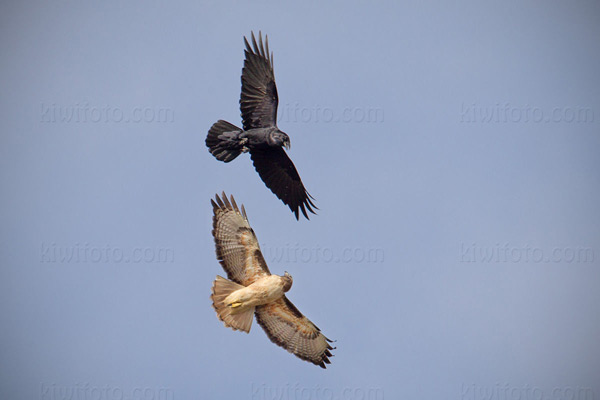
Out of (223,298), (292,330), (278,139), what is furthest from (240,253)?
(278,139)

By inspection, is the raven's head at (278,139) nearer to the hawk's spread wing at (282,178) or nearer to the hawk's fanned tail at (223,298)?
the hawk's spread wing at (282,178)

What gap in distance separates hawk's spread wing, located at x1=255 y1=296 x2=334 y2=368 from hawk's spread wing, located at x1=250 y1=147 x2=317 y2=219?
2.46 metres

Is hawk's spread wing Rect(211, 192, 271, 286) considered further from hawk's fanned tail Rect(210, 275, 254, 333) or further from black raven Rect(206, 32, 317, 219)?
A: black raven Rect(206, 32, 317, 219)

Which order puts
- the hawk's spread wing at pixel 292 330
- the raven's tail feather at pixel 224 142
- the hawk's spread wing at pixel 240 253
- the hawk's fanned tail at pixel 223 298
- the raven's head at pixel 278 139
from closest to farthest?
the hawk's fanned tail at pixel 223 298 → the hawk's spread wing at pixel 240 253 → the hawk's spread wing at pixel 292 330 → the raven's head at pixel 278 139 → the raven's tail feather at pixel 224 142

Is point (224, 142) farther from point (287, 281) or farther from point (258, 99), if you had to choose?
point (287, 281)

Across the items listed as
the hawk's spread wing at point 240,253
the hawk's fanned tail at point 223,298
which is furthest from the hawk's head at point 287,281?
the hawk's fanned tail at point 223,298

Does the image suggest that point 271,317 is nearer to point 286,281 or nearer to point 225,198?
point 286,281

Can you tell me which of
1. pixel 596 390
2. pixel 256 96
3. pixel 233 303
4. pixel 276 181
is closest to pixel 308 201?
pixel 276 181

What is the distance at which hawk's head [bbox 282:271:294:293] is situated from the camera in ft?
33.9

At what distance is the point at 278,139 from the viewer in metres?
11.7

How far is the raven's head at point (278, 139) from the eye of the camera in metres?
11.7

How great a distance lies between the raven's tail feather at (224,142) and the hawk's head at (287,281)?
2.78 meters

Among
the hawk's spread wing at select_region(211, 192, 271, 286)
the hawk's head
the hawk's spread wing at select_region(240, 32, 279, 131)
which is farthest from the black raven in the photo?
the hawk's head

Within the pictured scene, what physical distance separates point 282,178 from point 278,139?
1.16 m
